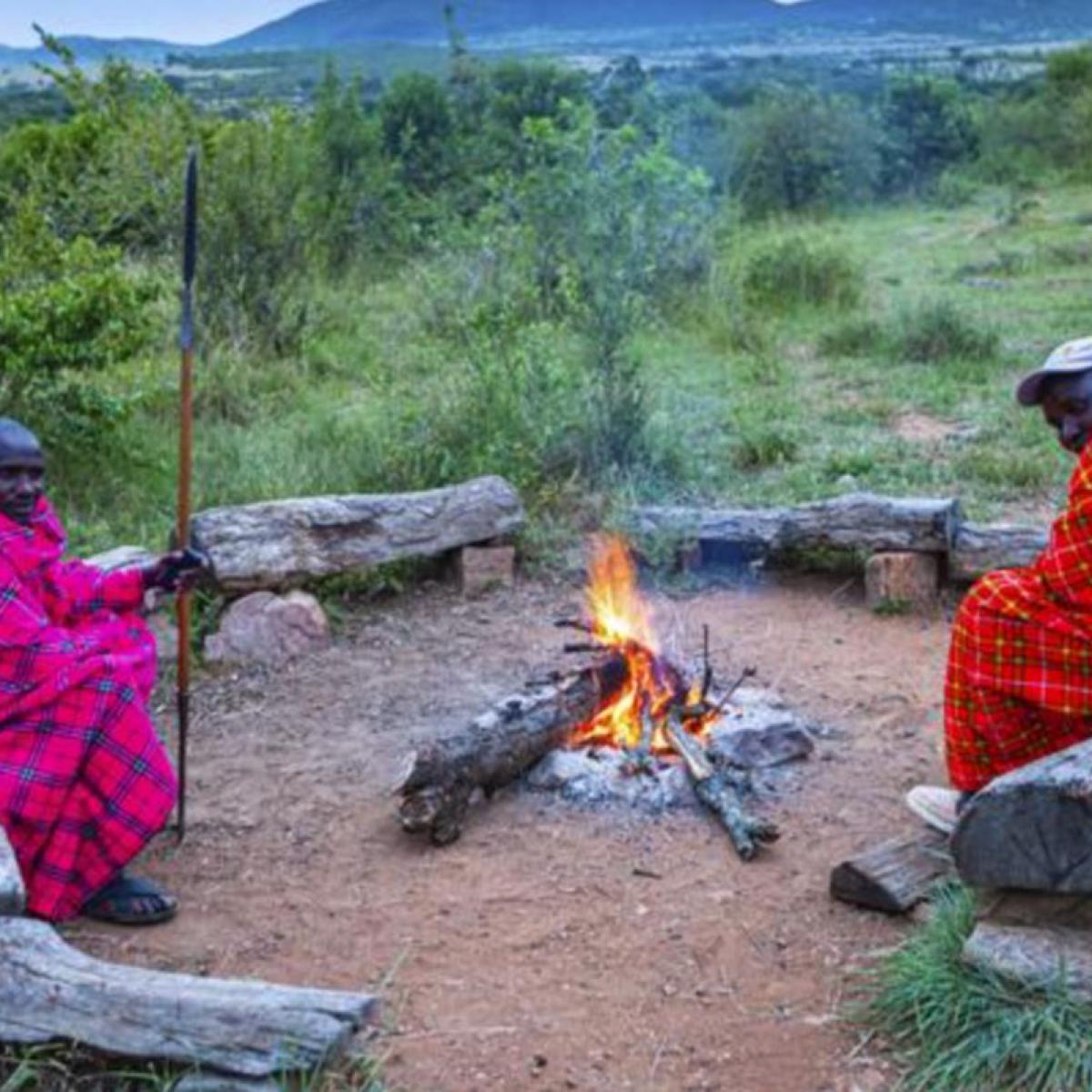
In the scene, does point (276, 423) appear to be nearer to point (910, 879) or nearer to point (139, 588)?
point (139, 588)

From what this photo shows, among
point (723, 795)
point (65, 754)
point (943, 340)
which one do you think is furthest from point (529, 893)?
point (943, 340)

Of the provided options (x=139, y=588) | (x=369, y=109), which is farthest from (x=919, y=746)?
(x=369, y=109)

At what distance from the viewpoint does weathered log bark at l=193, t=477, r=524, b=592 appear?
18.8ft

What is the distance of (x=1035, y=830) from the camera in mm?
3074

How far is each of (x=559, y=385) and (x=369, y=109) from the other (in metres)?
16.7

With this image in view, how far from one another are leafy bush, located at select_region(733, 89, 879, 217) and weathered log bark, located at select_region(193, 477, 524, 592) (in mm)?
13572

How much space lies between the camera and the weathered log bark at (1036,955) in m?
3.08

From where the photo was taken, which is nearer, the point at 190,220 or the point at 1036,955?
the point at 1036,955

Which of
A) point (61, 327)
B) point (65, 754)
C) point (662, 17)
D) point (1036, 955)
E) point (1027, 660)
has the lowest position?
point (1036, 955)

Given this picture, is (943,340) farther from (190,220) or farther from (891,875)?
(190,220)

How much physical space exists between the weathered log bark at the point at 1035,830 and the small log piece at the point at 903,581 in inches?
116

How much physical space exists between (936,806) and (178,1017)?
6.98 feet

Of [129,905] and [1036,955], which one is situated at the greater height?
[1036,955]

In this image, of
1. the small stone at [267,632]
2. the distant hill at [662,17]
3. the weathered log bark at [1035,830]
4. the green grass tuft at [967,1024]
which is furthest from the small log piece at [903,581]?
the distant hill at [662,17]
